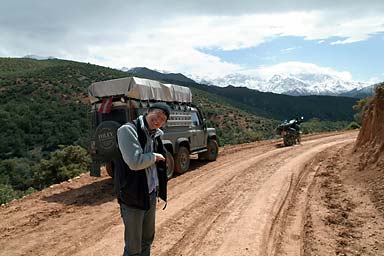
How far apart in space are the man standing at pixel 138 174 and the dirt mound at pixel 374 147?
4.89 m

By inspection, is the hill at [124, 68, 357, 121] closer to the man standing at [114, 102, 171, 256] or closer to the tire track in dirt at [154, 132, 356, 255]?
the tire track in dirt at [154, 132, 356, 255]

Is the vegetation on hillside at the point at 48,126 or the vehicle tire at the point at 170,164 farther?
the vegetation on hillside at the point at 48,126

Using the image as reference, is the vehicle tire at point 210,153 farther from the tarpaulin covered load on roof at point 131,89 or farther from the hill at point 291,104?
the hill at point 291,104

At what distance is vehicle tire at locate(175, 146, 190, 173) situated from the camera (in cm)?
1113

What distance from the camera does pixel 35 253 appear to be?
17.0 feet

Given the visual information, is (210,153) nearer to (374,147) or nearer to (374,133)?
(374,133)

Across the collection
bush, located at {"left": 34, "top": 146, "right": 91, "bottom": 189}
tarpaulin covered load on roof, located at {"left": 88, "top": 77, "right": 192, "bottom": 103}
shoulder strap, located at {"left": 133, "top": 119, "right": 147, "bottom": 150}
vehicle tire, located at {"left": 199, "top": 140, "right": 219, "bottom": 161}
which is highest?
tarpaulin covered load on roof, located at {"left": 88, "top": 77, "right": 192, "bottom": 103}

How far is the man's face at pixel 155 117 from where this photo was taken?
11.3 ft

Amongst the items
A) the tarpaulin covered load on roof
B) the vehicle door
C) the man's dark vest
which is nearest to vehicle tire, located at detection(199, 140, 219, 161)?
the vehicle door

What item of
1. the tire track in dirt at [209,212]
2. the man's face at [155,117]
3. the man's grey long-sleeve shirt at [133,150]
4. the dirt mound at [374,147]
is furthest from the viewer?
the dirt mound at [374,147]

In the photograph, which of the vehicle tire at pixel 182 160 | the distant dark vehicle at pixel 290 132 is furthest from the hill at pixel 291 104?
the vehicle tire at pixel 182 160

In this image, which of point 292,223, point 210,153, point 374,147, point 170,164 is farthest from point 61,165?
point 292,223

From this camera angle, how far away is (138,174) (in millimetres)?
3297

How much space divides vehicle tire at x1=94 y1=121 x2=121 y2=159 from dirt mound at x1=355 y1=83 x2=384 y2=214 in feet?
18.6
